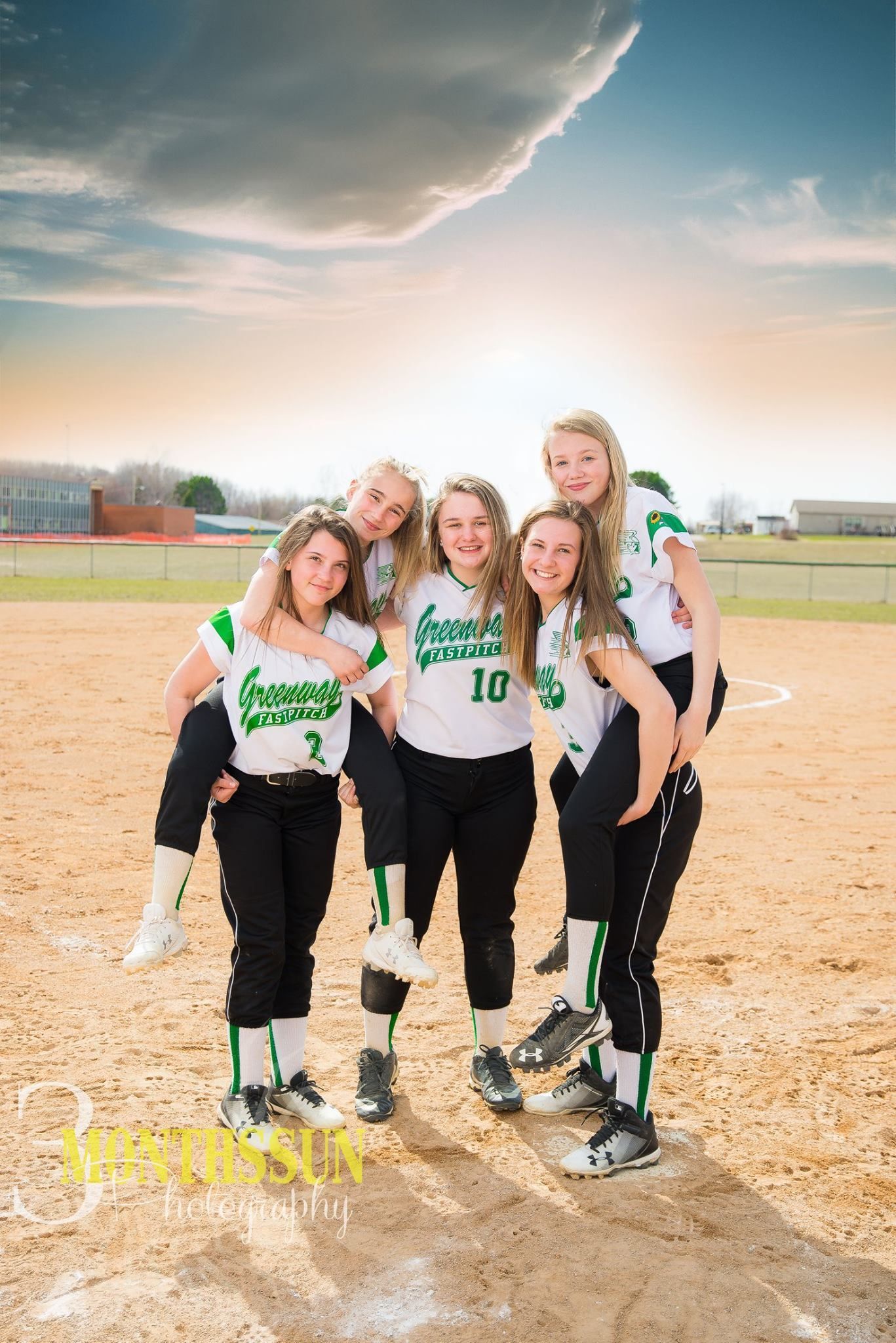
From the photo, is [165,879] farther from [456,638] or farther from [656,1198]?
[656,1198]

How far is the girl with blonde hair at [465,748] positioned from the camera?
3285 mm

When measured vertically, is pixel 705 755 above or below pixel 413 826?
below

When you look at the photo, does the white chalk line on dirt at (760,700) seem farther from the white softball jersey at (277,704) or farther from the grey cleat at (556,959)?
the white softball jersey at (277,704)

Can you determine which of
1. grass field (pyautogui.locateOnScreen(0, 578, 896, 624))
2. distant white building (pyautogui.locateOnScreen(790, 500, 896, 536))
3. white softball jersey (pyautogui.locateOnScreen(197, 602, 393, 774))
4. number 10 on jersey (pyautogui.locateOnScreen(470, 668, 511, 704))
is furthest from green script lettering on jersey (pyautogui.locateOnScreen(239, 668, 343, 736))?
distant white building (pyautogui.locateOnScreen(790, 500, 896, 536))

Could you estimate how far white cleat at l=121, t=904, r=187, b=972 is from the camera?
2.90 meters

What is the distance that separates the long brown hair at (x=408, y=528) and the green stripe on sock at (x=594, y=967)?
125 centimetres

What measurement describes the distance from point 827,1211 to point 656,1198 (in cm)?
45

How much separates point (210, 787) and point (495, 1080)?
136 cm

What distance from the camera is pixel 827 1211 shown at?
2879mm

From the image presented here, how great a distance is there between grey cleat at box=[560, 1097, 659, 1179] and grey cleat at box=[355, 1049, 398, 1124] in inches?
23.4

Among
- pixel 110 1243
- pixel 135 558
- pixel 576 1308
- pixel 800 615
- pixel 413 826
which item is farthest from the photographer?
pixel 135 558

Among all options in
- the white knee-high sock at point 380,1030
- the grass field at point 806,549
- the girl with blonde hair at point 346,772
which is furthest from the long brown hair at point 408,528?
the grass field at point 806,549

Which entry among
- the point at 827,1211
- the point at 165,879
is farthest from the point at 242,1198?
the point at 827,1211

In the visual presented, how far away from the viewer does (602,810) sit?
2.86 meters
